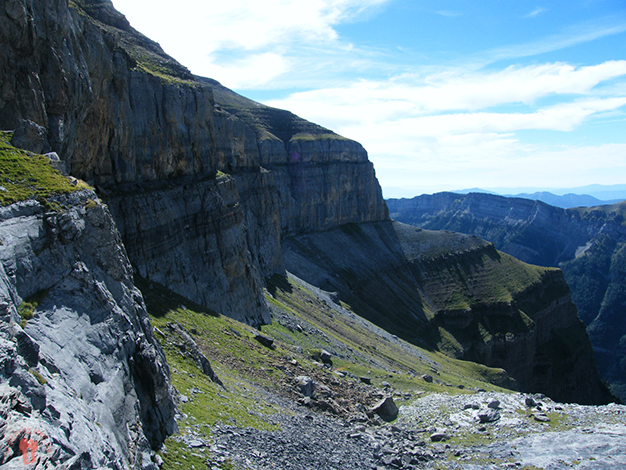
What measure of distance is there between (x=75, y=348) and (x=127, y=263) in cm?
631

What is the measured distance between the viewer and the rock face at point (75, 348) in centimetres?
1121

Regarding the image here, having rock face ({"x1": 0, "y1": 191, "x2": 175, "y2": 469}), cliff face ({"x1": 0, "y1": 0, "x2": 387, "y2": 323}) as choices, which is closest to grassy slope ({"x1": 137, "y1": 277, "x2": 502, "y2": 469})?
rock face ({"x1": 0, "y1": 191, "x2": 175, "y2": 469})

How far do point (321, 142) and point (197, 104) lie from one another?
321ft

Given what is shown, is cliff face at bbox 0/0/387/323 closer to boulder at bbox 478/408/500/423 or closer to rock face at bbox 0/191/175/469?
rock face at bbox 0/191/175/469

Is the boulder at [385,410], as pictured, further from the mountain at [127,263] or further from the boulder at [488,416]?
the boulder at [488,416]

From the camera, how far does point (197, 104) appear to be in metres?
48.6

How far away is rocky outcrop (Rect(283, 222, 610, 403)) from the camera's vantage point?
112 metres

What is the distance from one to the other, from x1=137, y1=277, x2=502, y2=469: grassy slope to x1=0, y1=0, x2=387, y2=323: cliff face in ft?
15.7

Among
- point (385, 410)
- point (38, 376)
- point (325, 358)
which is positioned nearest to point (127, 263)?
point (38, 376)

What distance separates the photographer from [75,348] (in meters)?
14.8

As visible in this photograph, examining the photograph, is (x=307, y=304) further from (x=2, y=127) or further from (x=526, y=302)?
(x=526, y=302)

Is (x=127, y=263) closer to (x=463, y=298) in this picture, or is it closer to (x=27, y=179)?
(x=27, y=179)

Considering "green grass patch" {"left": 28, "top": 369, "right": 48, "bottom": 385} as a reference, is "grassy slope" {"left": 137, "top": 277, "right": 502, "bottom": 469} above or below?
below

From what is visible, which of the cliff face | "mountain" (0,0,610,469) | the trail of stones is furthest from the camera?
the cliff face
